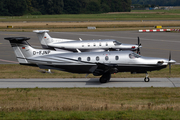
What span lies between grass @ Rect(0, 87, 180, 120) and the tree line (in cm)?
13829

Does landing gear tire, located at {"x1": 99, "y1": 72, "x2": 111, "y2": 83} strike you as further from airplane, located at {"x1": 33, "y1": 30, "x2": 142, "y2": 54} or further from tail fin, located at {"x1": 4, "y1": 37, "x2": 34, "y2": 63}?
airplane, located at {"x1": 33, "y1": 30, "x2": 142, "y2": 54}

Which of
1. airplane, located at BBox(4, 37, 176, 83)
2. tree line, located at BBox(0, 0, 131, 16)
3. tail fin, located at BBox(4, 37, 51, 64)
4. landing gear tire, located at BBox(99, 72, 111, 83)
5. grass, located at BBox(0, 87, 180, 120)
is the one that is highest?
tree line, located at BBox(0, 0, 131, 16)

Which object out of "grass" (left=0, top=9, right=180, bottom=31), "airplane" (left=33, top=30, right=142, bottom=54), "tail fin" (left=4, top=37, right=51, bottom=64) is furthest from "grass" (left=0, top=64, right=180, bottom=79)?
"grass" (left=0, top=9, right=180, bottom=31)

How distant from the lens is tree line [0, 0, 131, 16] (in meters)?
149

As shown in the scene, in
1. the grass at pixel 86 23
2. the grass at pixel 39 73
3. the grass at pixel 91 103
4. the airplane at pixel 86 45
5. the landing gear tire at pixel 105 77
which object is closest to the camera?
the grass at pixel 91 103

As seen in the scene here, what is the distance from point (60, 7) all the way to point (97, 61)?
145817 mm

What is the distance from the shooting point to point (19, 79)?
23.4m

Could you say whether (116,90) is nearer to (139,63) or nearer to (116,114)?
(139,63)

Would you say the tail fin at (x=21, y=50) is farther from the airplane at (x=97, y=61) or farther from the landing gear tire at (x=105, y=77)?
the landing gear tire at (x=105, y=77)

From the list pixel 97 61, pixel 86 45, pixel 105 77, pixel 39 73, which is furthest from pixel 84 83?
pixel 86 45

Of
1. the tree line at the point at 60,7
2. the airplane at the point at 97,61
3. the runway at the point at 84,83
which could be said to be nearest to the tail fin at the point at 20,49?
the airplane at the point at 97,61

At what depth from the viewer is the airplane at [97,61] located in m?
20.7

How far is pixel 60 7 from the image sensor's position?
162250mm

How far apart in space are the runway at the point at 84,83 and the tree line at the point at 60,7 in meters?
134
